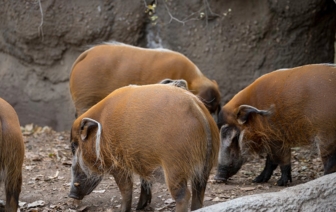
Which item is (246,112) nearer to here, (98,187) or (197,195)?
(197,195)

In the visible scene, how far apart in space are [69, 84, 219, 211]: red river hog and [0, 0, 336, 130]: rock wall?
9.47 feet

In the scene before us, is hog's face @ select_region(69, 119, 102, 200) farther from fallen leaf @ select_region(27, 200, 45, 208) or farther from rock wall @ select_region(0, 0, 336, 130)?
rock wall @ select_region(0, 0, 336, 130)

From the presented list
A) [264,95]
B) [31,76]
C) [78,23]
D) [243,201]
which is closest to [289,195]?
[243,201]

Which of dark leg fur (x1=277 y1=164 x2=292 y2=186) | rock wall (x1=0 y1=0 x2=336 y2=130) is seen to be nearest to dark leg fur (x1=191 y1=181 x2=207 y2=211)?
dark leg fur (x1=277 y1=164 x2=292 y2=186)

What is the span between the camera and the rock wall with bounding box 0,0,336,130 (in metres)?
7.71

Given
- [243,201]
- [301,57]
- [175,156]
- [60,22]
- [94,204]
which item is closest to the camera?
[243,201]

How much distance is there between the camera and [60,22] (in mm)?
8258

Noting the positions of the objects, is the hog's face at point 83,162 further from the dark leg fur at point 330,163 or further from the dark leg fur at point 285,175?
the dark leg fur at point 330,163

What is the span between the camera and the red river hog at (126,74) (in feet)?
22.7

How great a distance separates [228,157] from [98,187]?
4.39 ft

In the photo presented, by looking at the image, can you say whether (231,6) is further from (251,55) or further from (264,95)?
(264,95)

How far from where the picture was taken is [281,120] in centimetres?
546

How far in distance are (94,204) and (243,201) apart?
1.85 m

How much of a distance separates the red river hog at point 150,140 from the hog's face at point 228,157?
3.37 ft
